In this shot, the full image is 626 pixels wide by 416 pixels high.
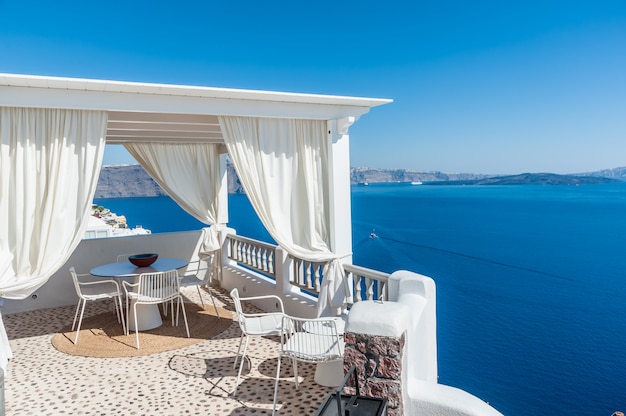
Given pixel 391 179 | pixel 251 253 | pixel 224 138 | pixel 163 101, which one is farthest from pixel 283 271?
pixel 391 179

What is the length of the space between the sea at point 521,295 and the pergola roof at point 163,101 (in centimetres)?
1859

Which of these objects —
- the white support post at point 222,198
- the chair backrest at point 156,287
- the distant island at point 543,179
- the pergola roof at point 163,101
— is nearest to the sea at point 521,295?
the white support post at point 222,198

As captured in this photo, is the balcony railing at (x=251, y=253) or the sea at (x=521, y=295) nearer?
the balcony railing at (x=251, y=253)

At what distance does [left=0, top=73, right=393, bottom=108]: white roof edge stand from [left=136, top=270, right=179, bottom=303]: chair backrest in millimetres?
1994

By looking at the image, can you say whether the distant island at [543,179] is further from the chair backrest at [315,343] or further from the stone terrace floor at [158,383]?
the chair backrest at [315,343]

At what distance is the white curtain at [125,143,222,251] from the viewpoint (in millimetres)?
6934

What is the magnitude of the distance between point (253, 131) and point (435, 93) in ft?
149

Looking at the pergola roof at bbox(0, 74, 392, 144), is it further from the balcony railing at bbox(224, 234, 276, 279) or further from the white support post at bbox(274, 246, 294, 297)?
the balcony railing at bbox(224, 234, 276, 279)

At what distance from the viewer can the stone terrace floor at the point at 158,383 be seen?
326cm

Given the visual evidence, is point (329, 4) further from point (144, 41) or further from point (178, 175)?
point (178, 175)

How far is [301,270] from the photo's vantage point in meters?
5.45

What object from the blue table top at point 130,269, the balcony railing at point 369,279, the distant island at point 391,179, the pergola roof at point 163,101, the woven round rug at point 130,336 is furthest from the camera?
the distant island at point 391,179

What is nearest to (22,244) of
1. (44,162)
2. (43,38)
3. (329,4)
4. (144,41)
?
(44,162)

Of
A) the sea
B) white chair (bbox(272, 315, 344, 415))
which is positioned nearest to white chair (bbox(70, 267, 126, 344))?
white chair (bbox(272, 315, 344, 415))
